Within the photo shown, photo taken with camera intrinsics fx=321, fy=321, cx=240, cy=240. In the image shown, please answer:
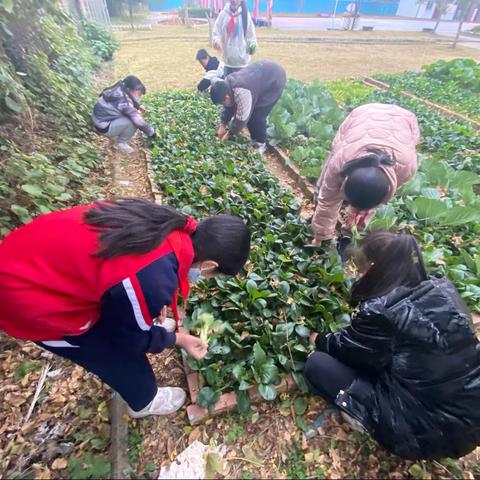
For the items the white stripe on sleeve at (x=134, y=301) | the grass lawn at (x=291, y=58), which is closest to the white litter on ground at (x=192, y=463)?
the white stripe on sleeve at (x=134, y=301)

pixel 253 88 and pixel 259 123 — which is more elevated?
pixel 253 88

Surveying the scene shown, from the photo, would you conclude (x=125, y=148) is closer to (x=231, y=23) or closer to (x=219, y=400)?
(x=231, y=23)

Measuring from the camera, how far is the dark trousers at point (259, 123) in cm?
469

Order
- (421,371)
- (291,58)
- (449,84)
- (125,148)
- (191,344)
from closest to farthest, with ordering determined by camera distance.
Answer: (421,371)
(191,344)
(125,148)
(449,84)
(291,58)

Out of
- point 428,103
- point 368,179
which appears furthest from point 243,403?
point 428,103

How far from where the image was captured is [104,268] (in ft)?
3.82

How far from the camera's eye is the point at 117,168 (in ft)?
13.9

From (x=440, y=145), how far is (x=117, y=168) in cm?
475

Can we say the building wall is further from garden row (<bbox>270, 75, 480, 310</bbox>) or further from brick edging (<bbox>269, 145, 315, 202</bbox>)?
brick edging (<bbox>269, 145, 315, 202</bbox>)

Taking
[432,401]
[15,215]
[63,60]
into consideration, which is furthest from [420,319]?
[63,60]

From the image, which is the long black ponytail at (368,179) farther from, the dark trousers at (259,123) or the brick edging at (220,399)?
the dark trousers at (259,123)

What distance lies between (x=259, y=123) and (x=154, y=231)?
13.1 ft

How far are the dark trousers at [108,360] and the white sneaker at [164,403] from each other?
18 centimetres

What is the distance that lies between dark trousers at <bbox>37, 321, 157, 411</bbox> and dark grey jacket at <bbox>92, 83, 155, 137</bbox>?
3841 mm
